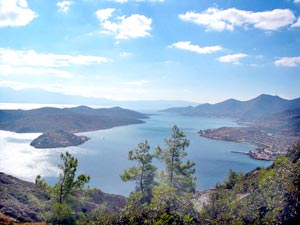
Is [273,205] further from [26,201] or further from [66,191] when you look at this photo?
[26,201]

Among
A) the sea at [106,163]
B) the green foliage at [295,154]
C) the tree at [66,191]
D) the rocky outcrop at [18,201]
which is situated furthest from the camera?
the sea at [106,163]

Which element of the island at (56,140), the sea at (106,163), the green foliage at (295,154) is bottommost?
the sea at (106,163)

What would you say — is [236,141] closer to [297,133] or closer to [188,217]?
[297,133]

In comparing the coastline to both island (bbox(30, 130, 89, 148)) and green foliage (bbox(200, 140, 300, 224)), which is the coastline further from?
green foliage (bbox(200, 140, 300, 224))

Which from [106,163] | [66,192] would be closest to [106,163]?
[106,163]

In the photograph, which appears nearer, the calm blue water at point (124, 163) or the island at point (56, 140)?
the calm blue water at point (124, 163)

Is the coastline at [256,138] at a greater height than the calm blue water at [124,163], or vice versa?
the coastline at [256,138]

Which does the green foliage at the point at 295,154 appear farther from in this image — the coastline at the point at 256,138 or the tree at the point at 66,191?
the coastline at the point at 256,138

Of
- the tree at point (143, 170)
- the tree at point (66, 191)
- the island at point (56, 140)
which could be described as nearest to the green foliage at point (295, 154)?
the tree at point (66, 191)
